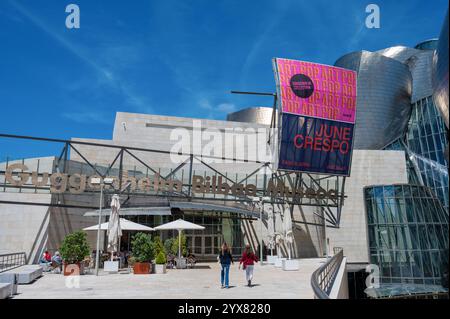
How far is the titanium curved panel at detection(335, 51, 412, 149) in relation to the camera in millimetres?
59562

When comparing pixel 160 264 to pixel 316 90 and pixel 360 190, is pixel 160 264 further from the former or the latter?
pixel 360 190

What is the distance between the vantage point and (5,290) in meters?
10.3

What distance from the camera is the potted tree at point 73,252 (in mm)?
18000

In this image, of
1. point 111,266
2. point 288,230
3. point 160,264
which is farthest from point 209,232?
point 111,266

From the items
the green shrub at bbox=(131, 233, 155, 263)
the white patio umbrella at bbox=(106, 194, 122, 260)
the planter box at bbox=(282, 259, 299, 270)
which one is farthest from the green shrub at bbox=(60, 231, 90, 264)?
the planter box at bbox=(282, 259, 299, 270)

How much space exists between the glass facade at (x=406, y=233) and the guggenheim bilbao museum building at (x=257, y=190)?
8cm

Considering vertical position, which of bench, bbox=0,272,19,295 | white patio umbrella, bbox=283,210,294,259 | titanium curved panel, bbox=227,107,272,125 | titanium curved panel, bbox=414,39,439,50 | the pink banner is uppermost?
titanium curved panel, bbox=414,39,439,50

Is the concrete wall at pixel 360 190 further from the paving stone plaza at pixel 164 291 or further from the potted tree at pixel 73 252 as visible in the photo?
the potted tree at pixel 73 252

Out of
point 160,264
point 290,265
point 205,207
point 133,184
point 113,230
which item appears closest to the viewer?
point 160,264

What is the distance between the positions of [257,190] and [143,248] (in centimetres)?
1662

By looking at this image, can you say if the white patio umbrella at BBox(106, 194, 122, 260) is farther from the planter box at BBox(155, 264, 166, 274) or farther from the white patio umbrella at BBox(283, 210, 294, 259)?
the white patio umbrella at BBox(283, 210, 294, 259)

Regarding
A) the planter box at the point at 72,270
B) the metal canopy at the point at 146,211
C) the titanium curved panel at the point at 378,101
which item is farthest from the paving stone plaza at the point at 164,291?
the titanium curved panel at the point at 378,101

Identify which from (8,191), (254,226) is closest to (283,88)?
(254,226)

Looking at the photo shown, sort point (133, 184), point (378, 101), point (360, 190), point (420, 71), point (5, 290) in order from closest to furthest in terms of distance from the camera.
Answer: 1. point (5, 290)
2. point (133, 184)
3. point (360, 190)
4. point (378, 101)
5. point (420, 71)
